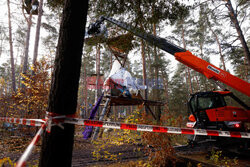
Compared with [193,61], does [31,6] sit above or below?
above

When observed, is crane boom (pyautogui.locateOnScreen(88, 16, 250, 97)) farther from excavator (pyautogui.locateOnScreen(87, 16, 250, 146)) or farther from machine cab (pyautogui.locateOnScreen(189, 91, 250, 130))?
machine cab (pyautogui.locateOnScreen(189, 91, 250, 130))

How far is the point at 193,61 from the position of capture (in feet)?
17.3

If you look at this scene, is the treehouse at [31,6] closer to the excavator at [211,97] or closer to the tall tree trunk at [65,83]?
the excavator at [211,97]

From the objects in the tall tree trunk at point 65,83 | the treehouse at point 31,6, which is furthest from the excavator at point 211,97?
the treehouse at point 31,6

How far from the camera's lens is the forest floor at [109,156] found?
3863 mm

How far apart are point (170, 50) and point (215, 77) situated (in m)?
1.93

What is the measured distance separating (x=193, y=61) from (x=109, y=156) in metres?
4.64

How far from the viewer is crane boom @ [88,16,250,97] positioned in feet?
14.9

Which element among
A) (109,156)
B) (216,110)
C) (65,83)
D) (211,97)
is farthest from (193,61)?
(65,83)

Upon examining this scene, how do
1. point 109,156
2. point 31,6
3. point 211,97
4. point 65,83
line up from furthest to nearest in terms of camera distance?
point 31,6 < point 211,97 < point 109,156 < point 65,83

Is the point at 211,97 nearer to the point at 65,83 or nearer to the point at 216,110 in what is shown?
the point at 216,110

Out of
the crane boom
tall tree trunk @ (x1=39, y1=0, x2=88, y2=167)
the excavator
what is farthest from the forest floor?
the crane boom

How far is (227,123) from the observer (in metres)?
4.60

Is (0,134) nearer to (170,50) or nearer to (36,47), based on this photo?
(36,47)
